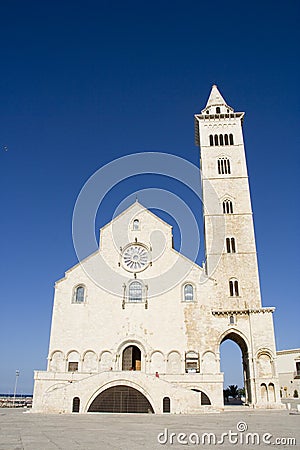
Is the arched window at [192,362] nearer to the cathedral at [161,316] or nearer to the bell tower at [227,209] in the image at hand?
the cathedral at [161,316]

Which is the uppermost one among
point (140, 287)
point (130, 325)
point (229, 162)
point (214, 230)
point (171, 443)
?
point (229, 162)

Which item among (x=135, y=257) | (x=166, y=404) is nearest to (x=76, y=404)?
(x=166, y=404)

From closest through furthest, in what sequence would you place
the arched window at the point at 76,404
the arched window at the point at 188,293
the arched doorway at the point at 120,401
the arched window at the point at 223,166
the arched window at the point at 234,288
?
1. the arched window at the point at 76,404
2. the arched doorway at the point at 120,401
3. the arched window at the point at 188,293
4. the arched window at the point at 234,288
5. the arched window at the point at 223,166

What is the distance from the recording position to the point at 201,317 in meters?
33.7

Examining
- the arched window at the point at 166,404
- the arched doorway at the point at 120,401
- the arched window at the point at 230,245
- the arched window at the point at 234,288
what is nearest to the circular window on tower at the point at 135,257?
the arched window at the point at 230,245

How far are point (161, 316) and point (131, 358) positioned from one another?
14.6 feet

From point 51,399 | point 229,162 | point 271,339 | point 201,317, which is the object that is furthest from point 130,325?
point 229,162

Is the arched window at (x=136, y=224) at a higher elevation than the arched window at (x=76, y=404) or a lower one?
higher

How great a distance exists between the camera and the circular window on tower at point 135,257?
36250mm

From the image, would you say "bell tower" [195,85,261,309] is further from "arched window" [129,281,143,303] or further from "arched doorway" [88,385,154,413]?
"arched doorway" [88,385,154,413]

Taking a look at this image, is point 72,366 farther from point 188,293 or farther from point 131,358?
point 188,293

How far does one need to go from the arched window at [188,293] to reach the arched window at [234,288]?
3.76m

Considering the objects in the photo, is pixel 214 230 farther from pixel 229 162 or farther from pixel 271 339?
pixel 271 339

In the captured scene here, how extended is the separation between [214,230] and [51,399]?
845 inches
